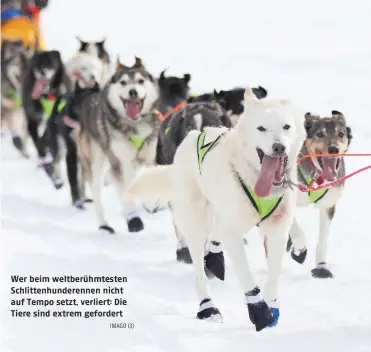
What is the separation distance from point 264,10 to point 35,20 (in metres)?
11.3

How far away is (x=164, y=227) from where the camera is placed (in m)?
6.61

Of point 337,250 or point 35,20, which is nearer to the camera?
point 337,250

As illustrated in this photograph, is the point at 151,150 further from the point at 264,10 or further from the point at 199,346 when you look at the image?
the point at 264,10

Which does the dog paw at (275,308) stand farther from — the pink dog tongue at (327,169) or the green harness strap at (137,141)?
the green harness strap at (137,141)

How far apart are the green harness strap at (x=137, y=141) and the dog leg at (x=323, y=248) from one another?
5.24 ft

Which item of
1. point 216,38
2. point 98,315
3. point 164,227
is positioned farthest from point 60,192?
point 216,38

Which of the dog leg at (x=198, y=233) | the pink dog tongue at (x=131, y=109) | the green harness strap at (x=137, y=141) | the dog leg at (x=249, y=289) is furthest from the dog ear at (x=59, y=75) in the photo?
the dog leg at (x=249, y=289)

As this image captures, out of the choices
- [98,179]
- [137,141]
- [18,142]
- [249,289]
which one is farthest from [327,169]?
[18,142]

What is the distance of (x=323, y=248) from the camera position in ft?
17.3

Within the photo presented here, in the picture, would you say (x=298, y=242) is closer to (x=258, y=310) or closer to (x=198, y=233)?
(x=198, y=233)

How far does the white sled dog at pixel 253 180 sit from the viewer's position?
12.1ft

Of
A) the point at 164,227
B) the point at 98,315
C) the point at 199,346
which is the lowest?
the point at 199,346

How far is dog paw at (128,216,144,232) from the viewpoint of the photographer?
644cm

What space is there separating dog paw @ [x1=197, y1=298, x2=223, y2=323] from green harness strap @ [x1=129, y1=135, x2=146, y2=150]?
221cm
